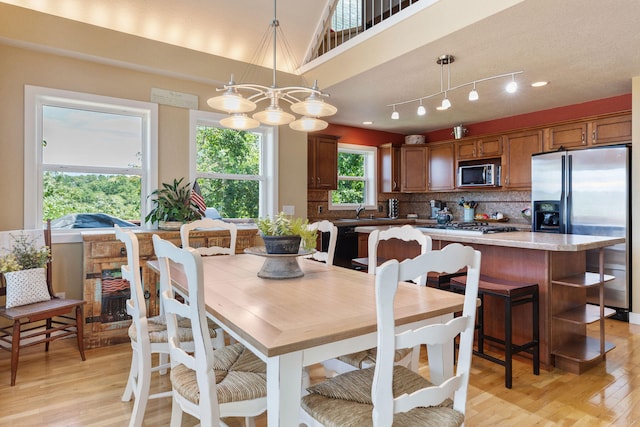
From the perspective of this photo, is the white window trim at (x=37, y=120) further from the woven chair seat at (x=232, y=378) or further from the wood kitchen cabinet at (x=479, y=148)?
the wood kitchen cabinet at (x=479, y=148)

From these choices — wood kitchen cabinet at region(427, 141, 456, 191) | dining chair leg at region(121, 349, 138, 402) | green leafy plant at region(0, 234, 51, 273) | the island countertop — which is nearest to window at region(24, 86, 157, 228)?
green leafy plant at region(0, 234, 51, 273)

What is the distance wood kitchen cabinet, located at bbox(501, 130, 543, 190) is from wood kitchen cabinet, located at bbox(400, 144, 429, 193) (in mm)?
1291

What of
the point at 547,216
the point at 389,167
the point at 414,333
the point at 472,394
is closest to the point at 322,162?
the point at 389,167

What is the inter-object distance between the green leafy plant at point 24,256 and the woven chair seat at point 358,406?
2.60 m

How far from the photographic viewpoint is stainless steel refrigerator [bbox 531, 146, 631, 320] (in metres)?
3.83

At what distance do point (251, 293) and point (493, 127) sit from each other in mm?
5252

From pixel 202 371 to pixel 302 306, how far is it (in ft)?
1.38

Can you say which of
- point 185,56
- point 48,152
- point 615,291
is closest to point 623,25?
point 615,291

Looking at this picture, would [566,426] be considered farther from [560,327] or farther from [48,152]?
[48,152]

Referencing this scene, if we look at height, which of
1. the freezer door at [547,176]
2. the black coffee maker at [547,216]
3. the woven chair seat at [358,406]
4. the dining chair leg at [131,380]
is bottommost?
the dining chair leg at [131,380]

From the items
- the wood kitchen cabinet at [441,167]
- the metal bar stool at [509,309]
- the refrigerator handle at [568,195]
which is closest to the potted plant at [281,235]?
the metal bar stool at [509,309]

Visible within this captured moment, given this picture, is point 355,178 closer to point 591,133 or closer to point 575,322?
point 591,133

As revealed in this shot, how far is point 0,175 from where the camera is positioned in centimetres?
301

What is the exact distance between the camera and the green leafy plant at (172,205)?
357 cm
